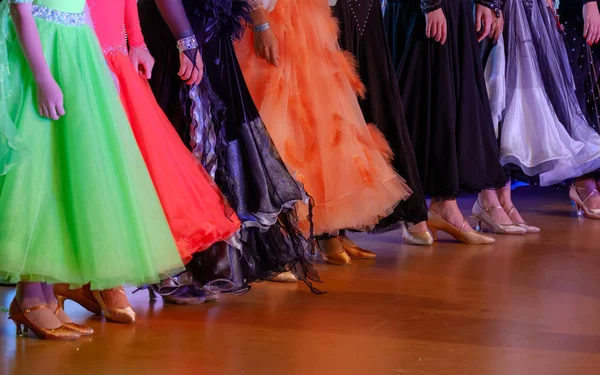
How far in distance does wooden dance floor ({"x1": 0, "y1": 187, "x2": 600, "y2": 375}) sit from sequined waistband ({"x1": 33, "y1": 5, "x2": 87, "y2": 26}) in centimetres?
83

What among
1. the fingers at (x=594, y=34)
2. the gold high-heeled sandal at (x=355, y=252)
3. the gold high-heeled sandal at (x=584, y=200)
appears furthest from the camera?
the gold high-heeled sandal at (x=584, y=200)

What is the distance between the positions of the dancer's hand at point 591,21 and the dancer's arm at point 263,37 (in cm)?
232

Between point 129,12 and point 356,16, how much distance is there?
4.14 ft

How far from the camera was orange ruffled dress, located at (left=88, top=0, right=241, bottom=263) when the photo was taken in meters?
2.84

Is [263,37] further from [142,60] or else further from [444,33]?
[444,33]

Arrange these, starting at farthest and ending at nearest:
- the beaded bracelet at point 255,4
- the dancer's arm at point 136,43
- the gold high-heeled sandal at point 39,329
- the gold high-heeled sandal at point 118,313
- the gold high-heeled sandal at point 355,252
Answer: the gold high-heeled sandal at point 355,252, the beaded bracelet at point 255,4, the dancer's arm at point 136,43, the gold high-heeled sandal at point 118,313, the gold high-heeled sandal at point 39,329

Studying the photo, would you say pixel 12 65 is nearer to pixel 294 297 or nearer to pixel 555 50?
pixel 294 297

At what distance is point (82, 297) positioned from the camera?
292 cm

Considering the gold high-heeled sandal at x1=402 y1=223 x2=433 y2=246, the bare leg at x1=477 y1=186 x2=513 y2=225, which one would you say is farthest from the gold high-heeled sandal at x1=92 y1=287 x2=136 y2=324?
the bare leg at x1=477 y1=186 x2=513 y2=225

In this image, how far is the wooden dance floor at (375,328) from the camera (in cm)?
241

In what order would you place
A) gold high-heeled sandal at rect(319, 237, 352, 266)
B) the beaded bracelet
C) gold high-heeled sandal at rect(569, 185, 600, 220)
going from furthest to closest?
gold high-heeled sandal at rect(569, 185, 600, 220) → gold high-heeled sandal at rect(319, 237, 352, 266) → the beaded bracelet

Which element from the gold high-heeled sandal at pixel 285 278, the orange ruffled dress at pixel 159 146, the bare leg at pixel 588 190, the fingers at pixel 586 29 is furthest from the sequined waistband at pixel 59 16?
the bare leg at pixel 588 190

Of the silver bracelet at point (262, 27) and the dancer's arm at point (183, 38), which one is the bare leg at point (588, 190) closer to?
the silver bracelet at point (262, 27)

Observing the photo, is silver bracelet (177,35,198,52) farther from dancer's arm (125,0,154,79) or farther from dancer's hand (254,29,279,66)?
dancer's hand (254,29,279,66)
